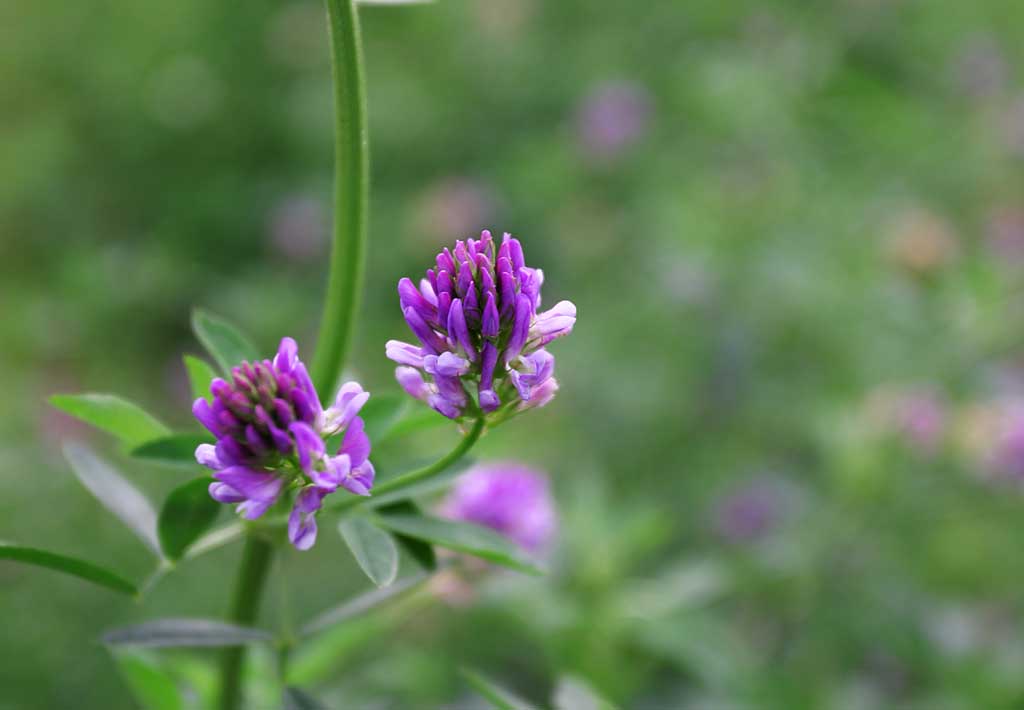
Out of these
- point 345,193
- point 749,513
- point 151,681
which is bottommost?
point 151,681

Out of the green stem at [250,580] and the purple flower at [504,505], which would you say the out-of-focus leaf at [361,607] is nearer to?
the green stem at [250,580]

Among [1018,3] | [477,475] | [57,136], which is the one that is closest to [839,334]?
[477,475]

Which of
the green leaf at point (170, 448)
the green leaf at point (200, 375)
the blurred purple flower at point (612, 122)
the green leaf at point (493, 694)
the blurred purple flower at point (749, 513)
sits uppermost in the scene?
the blurred purple flower at point (612, 122)

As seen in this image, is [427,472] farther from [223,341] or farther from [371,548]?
[223,341]

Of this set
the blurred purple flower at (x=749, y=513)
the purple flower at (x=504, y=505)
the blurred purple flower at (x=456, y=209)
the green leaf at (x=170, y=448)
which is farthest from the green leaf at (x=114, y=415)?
the blurred purple flower at (x=456, y=209)

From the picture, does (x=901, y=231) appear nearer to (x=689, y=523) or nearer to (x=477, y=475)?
(x=689, y=523)

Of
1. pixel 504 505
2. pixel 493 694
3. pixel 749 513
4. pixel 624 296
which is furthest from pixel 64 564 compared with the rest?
pixel 624 296
